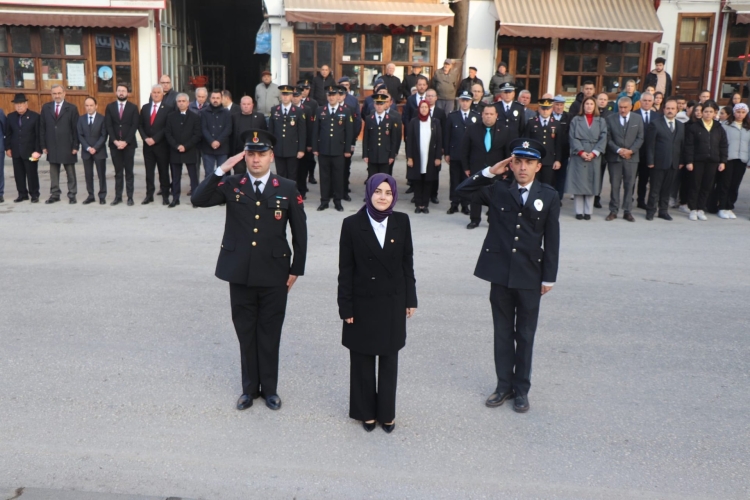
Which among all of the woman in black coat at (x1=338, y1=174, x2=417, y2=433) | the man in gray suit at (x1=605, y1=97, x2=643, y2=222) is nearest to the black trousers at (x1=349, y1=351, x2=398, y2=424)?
the woman in black coat at (x1=338, y1=174, x2=417, y2=433)

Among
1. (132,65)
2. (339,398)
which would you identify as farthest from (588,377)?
(132,65)

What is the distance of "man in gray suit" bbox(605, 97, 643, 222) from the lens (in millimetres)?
12484

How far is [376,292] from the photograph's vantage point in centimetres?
517

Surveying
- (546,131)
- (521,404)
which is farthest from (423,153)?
(521,404)

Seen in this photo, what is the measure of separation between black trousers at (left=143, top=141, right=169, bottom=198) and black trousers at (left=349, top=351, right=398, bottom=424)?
8865 mm

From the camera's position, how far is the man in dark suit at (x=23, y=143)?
1324 centimetres

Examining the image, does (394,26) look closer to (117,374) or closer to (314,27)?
(314,27)

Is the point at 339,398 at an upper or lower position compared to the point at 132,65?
lower

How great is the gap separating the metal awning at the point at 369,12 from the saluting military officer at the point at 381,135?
5273 mm

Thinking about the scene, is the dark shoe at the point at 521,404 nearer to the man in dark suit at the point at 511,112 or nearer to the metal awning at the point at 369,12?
the man in dark suit at the point at 511,112

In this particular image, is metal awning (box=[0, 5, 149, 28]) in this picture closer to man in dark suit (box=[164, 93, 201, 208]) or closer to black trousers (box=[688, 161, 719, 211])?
man in dark suit (box=[164, 93, 201, 208])

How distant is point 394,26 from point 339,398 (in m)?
14.6

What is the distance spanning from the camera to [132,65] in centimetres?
1867

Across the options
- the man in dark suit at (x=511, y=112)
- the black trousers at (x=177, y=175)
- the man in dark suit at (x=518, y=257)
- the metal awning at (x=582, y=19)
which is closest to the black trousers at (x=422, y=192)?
the man in dark suit at (x=511, y=112)
